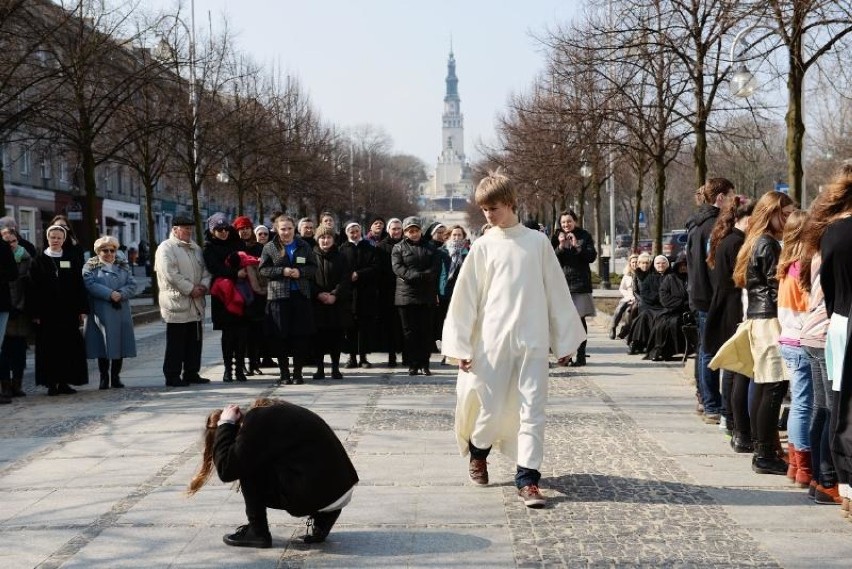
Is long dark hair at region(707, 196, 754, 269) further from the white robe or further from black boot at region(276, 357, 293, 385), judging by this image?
black boot at region(276, 357, 293, 385)

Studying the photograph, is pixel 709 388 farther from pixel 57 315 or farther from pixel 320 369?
pixel 57 315

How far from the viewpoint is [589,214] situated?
250ft

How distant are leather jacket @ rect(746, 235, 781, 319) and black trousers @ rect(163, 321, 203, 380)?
23.0 feet

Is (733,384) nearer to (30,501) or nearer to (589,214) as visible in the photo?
(30,501)

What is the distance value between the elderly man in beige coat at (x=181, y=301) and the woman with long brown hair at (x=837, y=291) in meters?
7.91

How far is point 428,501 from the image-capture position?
6.58 meters

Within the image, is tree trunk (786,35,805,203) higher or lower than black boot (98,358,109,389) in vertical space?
higher

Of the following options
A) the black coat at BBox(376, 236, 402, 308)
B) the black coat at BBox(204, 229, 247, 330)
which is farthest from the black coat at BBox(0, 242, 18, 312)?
the black coat at BBox(376, 236, 402, 308)

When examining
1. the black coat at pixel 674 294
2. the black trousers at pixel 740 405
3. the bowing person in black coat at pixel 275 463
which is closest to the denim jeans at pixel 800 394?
the black trousers at pixel 740 405

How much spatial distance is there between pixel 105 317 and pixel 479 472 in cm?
688

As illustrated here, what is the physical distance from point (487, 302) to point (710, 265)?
256 centimetres

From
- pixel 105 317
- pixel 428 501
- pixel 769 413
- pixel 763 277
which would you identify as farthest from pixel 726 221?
pixel 105 317

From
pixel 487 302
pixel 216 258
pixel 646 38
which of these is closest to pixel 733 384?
pixel 487 302

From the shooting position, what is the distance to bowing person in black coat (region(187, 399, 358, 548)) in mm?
5410
